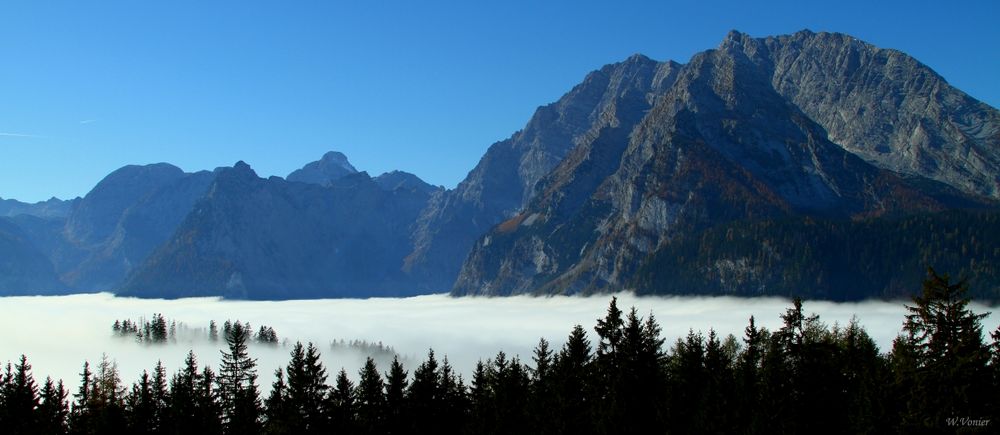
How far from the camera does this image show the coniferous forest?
1464 inches

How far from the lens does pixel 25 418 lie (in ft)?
282

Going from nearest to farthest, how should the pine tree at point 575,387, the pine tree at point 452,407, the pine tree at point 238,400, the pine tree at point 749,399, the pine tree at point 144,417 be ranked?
the pine tree at point 749,399 < the pine tree at point 575,387 < the pine tree at point 452,407 < the pine tree at point 238,400 < the pine tree at point 144,417

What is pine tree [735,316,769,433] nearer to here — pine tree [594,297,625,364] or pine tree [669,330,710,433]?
pine tree [669,330,710,433]

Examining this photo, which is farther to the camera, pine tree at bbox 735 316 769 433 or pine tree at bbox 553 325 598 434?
pine tree at bbox 553 325 598 434

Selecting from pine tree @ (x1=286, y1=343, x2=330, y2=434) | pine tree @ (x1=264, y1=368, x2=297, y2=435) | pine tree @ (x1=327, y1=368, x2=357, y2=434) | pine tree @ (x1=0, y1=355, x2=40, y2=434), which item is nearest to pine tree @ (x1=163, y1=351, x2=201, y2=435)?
pine tree @ (x1=264, y1=368, x2=297, y2=435)

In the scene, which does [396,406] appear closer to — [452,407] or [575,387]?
[452,407]

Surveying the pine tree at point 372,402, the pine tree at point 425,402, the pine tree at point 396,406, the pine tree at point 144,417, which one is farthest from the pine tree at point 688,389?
the pine tree at point 144,417

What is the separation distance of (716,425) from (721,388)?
8.04 meters

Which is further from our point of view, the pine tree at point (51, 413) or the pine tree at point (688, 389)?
the pine tree at point (51, 413)

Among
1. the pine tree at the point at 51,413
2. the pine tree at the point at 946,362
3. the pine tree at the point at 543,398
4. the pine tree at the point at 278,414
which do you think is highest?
the pine tree at the point at 946,362

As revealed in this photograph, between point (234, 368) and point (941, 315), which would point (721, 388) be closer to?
point (941, 315)

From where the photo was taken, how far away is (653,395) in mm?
57844

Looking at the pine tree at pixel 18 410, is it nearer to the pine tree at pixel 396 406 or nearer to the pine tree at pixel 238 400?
the pine tree at pixel 238 400

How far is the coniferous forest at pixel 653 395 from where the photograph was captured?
3719cm
